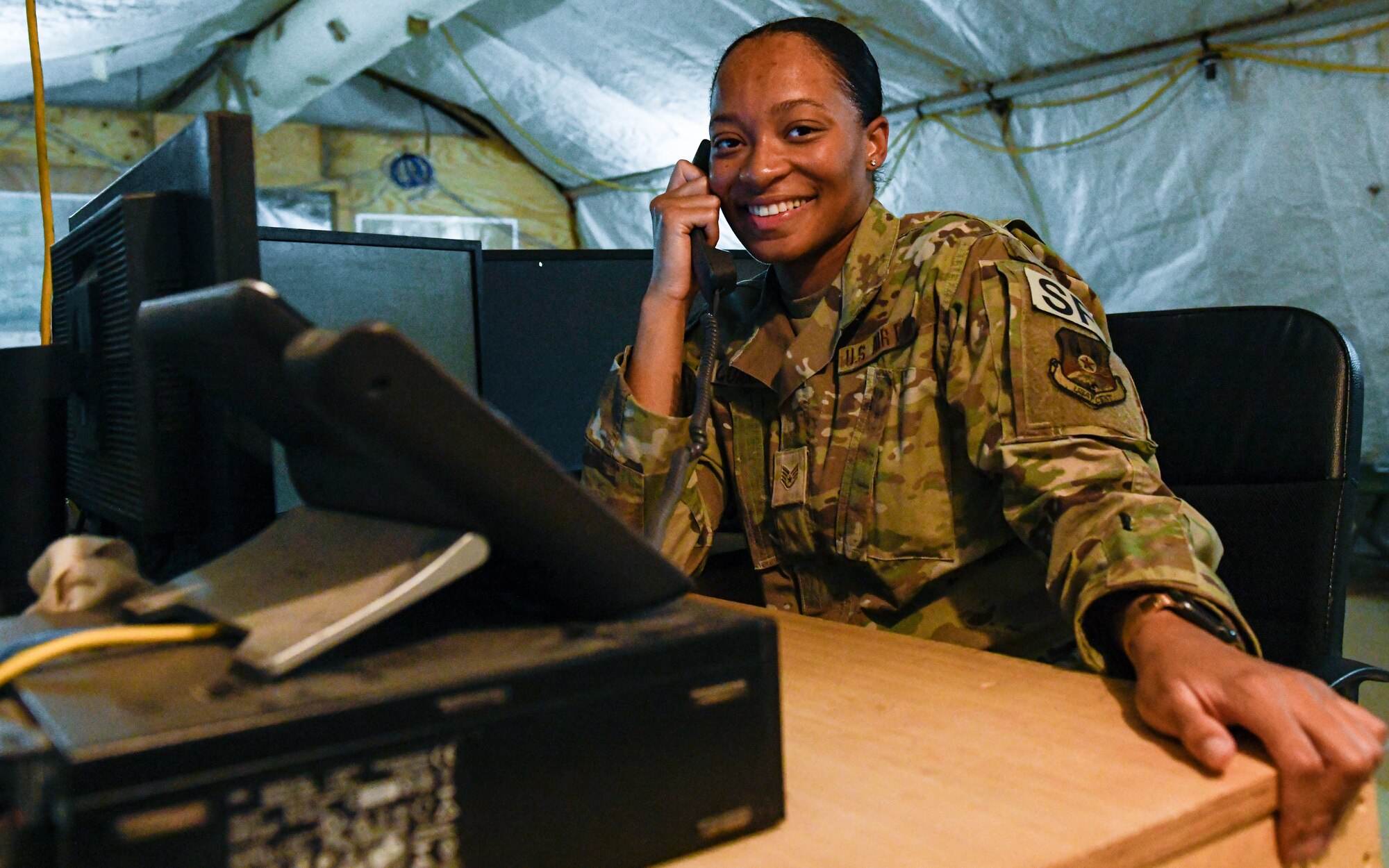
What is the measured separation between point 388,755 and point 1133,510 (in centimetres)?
61

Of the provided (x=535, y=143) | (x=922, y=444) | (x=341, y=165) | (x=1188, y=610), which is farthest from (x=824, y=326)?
(x=341, y=165)

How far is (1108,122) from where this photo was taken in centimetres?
291

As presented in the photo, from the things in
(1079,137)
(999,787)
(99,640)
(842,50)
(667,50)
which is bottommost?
(999,787)

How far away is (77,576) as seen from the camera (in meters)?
0.55

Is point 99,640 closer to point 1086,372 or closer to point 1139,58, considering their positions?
point 1086,372

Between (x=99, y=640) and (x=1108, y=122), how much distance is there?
9.70 feet

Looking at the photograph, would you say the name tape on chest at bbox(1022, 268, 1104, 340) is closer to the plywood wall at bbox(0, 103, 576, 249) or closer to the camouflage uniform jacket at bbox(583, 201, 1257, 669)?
the camouflage uniform jacket at bbox(583, 201, 1257, 669)

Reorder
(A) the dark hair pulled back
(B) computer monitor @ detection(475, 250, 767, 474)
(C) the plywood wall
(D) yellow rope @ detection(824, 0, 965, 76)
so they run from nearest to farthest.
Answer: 1. (A) the dark hair pulled back
2. (B) computer monitor @ detection(475, 250, 767, 474)
3. (D) yellow rope @ detection(824, 0, 965, 76)
4. (C) the plywood wall

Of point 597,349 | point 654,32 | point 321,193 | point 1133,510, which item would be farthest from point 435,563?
point 321,193

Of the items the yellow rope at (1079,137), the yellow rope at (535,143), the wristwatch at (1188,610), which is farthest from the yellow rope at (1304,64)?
the yellow rope at (535,143)

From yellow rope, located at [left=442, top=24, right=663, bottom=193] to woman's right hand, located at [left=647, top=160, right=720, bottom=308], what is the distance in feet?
11.0

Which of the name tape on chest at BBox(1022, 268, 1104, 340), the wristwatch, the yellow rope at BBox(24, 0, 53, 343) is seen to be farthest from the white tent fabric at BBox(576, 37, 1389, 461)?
the yellow rope at BBox(24, 0, 53, 343)

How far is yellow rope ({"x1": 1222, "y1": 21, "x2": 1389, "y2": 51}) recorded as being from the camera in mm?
2352

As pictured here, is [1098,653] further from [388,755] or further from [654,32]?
[654,32]
